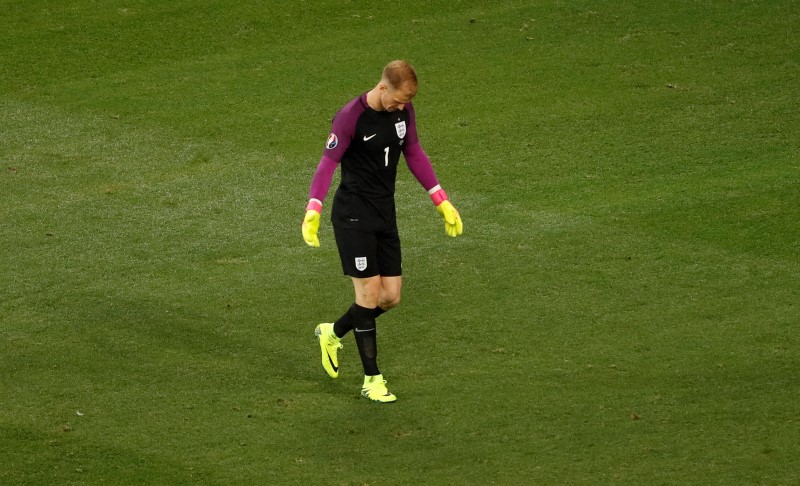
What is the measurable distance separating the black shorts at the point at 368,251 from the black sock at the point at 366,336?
298mm

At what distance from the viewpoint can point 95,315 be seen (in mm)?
10359

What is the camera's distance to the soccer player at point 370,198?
8648mm

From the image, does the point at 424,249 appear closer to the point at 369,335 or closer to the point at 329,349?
the point at 329,349

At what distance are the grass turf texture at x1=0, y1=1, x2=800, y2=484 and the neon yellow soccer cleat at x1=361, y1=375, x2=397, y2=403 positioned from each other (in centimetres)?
9

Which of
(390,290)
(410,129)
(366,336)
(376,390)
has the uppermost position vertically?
(410,129)

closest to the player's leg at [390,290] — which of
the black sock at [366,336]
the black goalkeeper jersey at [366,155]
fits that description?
the black sock at [366,336]

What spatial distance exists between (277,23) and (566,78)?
4.38 metres

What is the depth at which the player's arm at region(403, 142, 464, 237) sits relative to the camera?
9.12 meters

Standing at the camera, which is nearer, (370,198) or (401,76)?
(401,76)

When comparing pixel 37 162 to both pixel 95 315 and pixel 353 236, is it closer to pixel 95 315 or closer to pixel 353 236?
pixel 95 315

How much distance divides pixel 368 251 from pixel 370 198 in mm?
372

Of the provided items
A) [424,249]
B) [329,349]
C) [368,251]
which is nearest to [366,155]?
[368,251]

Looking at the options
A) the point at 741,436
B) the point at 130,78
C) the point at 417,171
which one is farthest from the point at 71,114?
the point at 741,436

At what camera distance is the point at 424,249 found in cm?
1172
